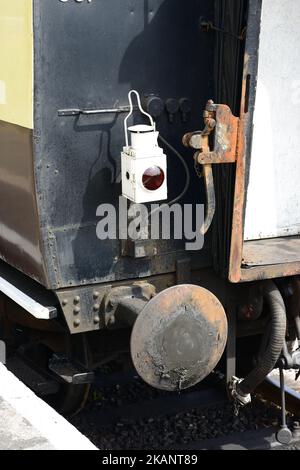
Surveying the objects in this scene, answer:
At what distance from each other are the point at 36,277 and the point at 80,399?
1.21 metres

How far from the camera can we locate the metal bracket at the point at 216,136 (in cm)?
403

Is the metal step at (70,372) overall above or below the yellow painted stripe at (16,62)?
below

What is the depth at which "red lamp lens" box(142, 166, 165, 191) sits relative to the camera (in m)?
4.05

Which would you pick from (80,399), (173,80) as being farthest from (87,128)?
(80,399)

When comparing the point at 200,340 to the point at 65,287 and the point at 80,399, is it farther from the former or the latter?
the point at 80,399

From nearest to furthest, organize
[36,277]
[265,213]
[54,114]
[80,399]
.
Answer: [54,114], [36,277], [265,213], [80,399]

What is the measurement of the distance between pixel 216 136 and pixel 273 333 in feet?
3.36

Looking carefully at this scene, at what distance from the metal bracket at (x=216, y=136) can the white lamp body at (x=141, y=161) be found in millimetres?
141

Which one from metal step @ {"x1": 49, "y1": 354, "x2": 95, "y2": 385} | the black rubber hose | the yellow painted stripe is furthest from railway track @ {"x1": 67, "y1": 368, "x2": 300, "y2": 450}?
the yellow painted stripe

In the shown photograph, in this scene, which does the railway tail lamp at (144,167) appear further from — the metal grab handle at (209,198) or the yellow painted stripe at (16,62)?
the yellow painted stripe at (16,62)

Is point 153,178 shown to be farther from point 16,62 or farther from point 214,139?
point 16,62

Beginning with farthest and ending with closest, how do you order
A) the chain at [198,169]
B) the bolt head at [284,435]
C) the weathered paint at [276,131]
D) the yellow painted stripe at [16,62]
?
the bolt head at [284,435] < the weathered paint at [276,131] < the chain at [198,169] < the yellow painted stripe at [16,62]

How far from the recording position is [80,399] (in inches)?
209

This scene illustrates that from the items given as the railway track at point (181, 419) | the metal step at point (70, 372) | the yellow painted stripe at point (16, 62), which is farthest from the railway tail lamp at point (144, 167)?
the railway track at point (181, 419)
